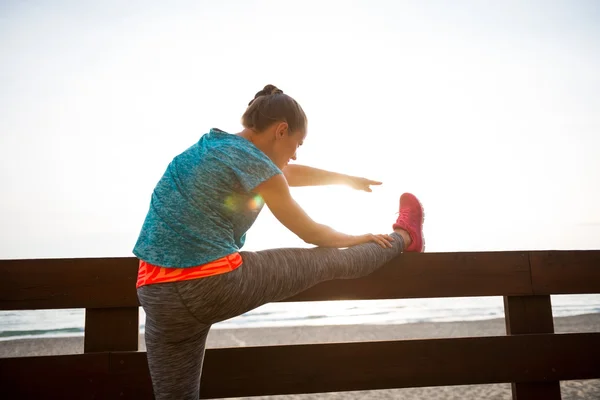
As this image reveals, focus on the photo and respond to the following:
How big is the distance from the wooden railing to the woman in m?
0.35

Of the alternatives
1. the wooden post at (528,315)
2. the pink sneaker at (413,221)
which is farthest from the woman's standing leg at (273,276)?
the wooden post at (528,315)

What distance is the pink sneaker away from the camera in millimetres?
2137

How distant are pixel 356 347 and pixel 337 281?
0.34 meters

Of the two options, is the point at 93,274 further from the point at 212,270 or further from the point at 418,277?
the point at 418,277

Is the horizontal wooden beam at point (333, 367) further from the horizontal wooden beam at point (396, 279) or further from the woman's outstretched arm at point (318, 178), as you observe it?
the woman's outstretched arm at point (318, 178)

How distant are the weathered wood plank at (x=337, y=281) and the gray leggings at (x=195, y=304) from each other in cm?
31

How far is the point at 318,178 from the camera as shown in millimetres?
2355

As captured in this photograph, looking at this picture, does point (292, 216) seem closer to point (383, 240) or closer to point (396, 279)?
point (383, 240)

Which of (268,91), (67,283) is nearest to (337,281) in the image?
(268,91)

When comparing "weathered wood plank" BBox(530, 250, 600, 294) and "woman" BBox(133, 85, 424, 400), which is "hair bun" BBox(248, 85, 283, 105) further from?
"weathered wood plank" BBox(530, 250, 600, 294)

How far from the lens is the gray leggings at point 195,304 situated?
1.37m

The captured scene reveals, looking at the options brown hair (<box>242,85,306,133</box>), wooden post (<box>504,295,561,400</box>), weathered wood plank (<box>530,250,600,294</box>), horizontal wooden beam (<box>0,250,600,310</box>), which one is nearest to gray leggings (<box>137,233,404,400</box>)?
horizontal wooden beam (<box>0,250,600,310</box>)

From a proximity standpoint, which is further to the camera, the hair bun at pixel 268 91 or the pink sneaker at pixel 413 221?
the pink sneaker at pixel 413 221

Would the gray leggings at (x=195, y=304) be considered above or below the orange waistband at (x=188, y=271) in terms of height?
below
